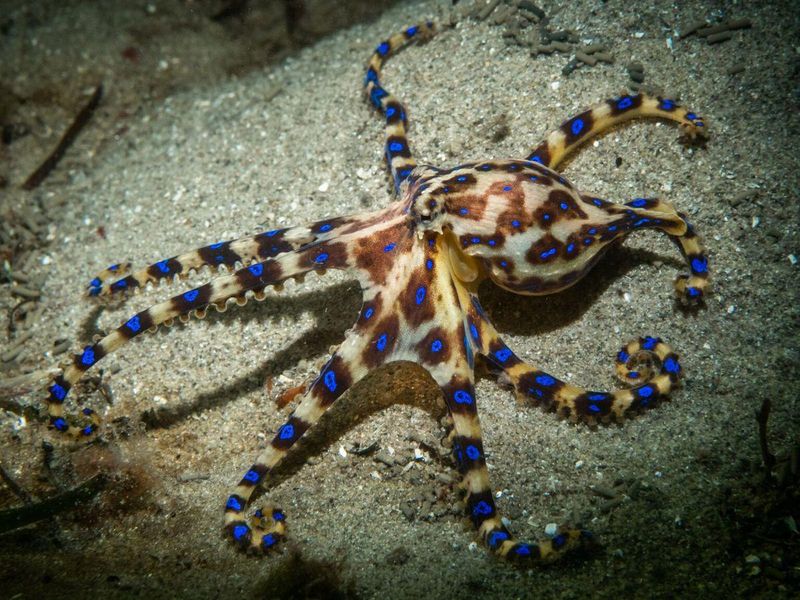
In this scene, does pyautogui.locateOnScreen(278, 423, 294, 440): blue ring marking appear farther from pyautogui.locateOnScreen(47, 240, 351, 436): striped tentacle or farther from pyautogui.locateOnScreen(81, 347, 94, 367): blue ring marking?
pyautogui.locateOnScreen(81, 347, 94, 367): blue ring marking

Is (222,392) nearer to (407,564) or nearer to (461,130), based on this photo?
(407,564)

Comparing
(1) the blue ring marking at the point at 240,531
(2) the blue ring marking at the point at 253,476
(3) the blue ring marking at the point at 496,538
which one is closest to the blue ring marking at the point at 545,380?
(3) the blue ring marking at the point at 496,538

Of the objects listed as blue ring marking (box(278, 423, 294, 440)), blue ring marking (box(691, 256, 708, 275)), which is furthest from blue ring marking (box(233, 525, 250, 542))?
blue ring marking (box(691, 256, 708, 275))

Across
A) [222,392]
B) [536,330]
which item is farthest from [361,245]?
[222,392]

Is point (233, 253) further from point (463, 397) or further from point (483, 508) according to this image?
point (483, 508)

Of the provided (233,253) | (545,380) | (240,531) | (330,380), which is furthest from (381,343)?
(240,531)

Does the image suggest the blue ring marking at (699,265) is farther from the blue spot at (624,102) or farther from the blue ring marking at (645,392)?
the blue spot at (624,102)

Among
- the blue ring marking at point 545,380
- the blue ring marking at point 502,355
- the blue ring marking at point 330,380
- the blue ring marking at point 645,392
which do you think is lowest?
the blue ring marking at point 645,392
